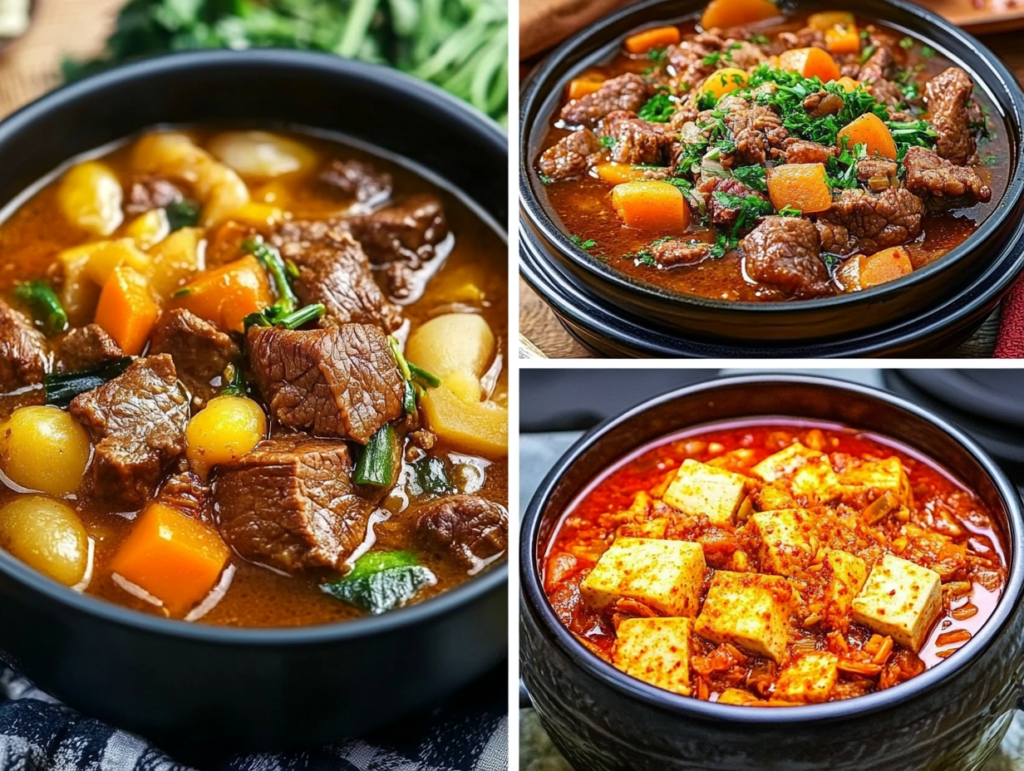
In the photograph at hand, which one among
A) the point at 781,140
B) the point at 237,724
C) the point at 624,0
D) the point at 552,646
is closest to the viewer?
the point at 552,646

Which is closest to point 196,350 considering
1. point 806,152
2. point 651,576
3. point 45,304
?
Result: point 45,304

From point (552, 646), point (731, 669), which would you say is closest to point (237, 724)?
point (552, 646)

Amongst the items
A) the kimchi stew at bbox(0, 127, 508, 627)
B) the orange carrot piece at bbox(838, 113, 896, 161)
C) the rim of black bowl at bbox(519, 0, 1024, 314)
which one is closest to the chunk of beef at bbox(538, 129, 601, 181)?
the rim of black bowl at bbox(519, 0, 1024, 314)

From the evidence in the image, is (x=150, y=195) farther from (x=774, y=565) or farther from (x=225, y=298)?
(x=774, y=565)

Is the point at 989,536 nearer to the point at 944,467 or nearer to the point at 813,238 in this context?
the point at 944,467

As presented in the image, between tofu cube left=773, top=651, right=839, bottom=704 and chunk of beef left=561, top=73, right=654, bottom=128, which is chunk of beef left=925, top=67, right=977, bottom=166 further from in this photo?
tofu cube left=773, top=651, right=839, bottom=704

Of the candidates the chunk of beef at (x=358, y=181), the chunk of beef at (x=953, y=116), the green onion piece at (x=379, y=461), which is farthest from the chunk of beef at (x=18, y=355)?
the chunk of beef at (x=953, y=116)
